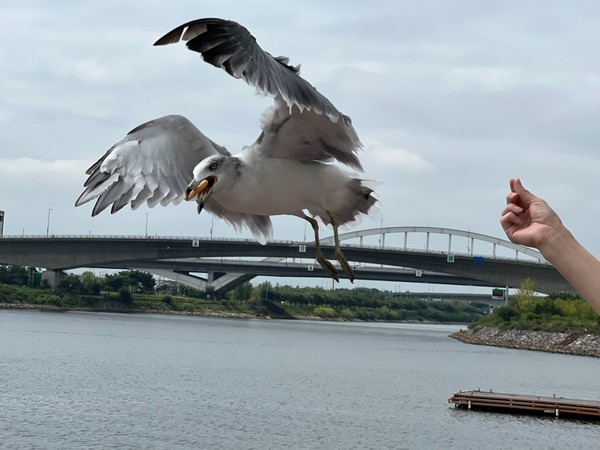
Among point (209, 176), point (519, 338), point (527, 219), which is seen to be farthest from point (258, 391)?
point (519, 338)

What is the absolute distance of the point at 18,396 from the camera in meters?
33.7

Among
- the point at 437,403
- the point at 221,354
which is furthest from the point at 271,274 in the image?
the point at 437,403

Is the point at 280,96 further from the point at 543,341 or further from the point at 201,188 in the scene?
the point at 543,341

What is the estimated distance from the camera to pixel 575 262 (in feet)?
7.64

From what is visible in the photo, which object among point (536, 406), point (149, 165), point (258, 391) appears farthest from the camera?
point (258, 391)

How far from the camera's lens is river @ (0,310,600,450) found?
94.6ft

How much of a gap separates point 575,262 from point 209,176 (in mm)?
1950

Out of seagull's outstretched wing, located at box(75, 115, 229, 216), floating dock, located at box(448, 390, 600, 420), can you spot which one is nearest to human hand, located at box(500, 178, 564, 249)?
seagull's outstretched wing, located at box(75, 115, 229, 216)

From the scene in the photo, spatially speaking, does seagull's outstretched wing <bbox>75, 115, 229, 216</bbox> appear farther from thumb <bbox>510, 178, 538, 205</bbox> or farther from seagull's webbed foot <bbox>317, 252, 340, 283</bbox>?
thumb <bbox>510, 178, 538, 205</bbox>

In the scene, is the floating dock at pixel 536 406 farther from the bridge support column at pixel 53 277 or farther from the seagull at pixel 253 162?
the bridge support column at pixel 53 277

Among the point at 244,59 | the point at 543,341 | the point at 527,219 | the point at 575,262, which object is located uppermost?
the point at 244,59

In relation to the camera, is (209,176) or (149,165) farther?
(149,165)

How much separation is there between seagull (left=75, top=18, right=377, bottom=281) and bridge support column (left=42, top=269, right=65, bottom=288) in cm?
8319

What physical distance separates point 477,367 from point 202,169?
55.1 metres
